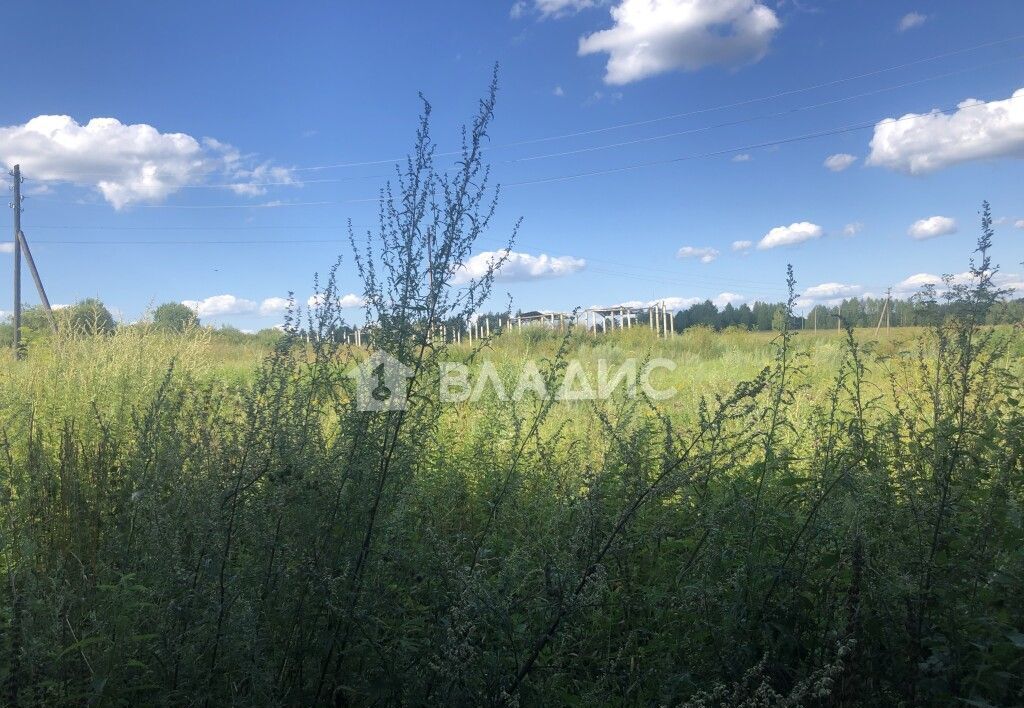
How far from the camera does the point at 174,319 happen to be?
955cm

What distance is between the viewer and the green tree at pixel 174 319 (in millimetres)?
9110

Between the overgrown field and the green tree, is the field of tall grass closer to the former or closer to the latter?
the overgrown field

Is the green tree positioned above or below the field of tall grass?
above

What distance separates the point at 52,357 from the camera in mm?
7016

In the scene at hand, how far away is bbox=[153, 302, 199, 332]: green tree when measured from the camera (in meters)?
9.11

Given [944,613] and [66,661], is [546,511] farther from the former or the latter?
[66,661]

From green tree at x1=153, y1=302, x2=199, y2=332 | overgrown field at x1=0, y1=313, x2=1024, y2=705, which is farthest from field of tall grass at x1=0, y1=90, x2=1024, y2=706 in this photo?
green tree at x1=153, y1=302, x2=199, y2=332

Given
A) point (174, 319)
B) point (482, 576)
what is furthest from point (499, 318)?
point (174, 319)

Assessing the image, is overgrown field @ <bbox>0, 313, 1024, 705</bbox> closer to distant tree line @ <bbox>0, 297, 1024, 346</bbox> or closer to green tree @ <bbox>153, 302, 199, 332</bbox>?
distant tree line @ <bbox>0, 297, 1024, 346</bbox>

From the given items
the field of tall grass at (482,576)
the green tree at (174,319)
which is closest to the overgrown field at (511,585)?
the field of tall grass at (482,576)

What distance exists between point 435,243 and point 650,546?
72.3 inches

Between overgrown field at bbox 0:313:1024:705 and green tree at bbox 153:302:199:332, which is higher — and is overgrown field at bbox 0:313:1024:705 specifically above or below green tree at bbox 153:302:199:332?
below

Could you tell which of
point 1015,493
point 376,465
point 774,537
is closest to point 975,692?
point 774,537

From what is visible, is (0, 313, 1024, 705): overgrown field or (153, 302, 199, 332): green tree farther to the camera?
(153, 302, 199, 332): green tree
